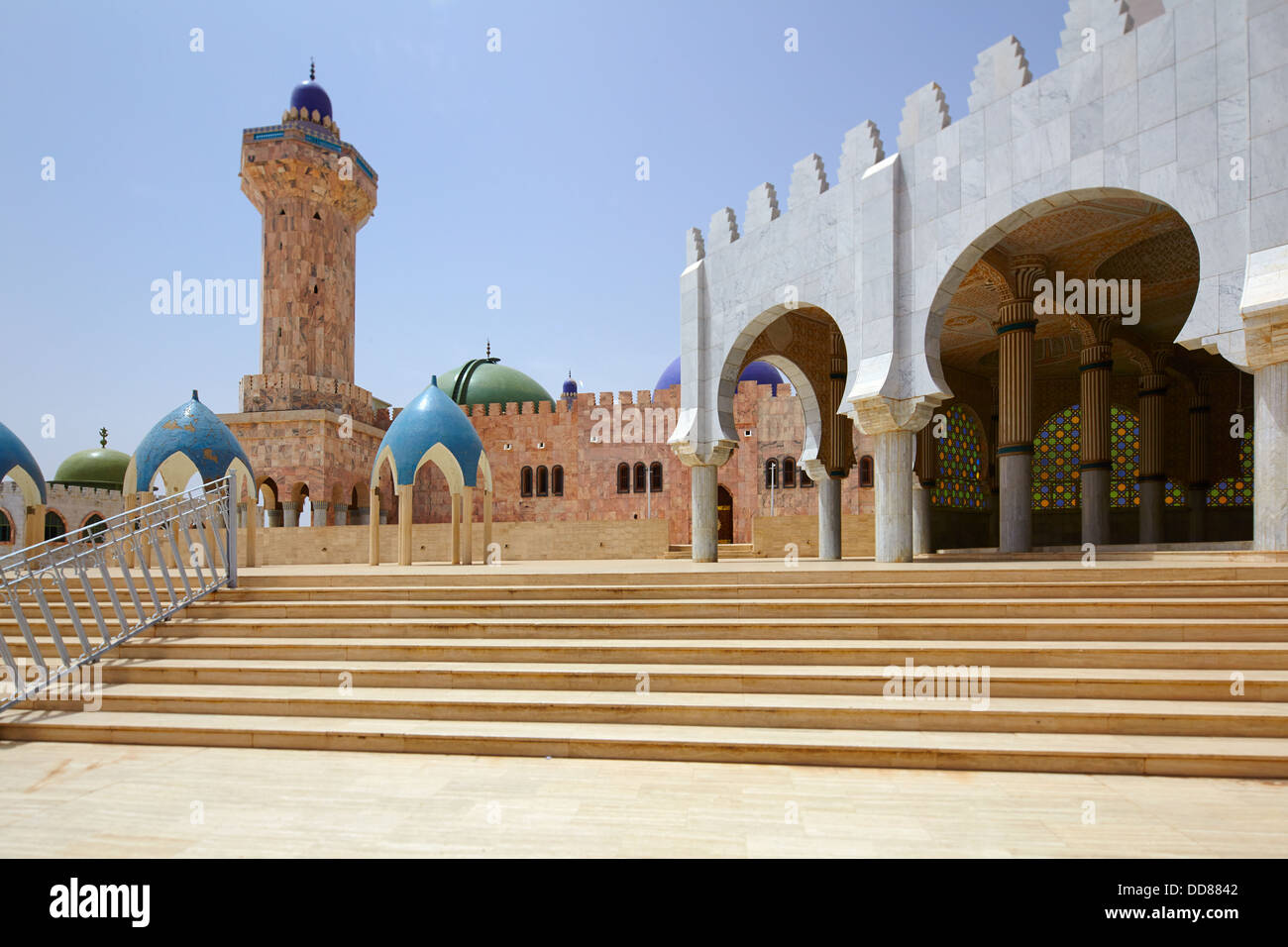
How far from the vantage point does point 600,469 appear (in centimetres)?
3303

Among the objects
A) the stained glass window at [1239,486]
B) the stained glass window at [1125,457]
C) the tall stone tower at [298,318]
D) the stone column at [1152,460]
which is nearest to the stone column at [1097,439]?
the stone column at [1152,460]

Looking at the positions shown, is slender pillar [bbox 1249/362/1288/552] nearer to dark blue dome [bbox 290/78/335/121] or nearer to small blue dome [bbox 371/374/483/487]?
small blue dome [bbox 371/374/483/487]

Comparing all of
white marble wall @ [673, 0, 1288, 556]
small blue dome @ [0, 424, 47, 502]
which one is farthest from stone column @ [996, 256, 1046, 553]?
small blue dome @ [0, 424, 47, 502]

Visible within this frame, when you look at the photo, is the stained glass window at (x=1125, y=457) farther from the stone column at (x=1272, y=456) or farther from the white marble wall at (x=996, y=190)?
the stone column at (x=1272, y=456)

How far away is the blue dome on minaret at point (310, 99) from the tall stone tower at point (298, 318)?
42mm

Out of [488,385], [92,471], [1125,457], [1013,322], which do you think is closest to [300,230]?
[488,385]

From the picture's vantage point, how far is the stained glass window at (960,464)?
62.1 ft

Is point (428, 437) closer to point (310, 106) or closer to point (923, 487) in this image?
point (923, 487)

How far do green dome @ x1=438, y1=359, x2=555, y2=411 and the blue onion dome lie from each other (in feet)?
40.7

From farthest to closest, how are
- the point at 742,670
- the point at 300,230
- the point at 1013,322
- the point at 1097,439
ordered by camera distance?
the point at 300,230 < the point at 1097,439 < the point at 1013,322 < the point at 742,670

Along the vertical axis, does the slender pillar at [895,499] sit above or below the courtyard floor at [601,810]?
above

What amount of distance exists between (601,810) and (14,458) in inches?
701

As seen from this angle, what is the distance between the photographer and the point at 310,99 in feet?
99.4

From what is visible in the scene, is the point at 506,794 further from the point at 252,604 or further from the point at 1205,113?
the point at 1205,113
